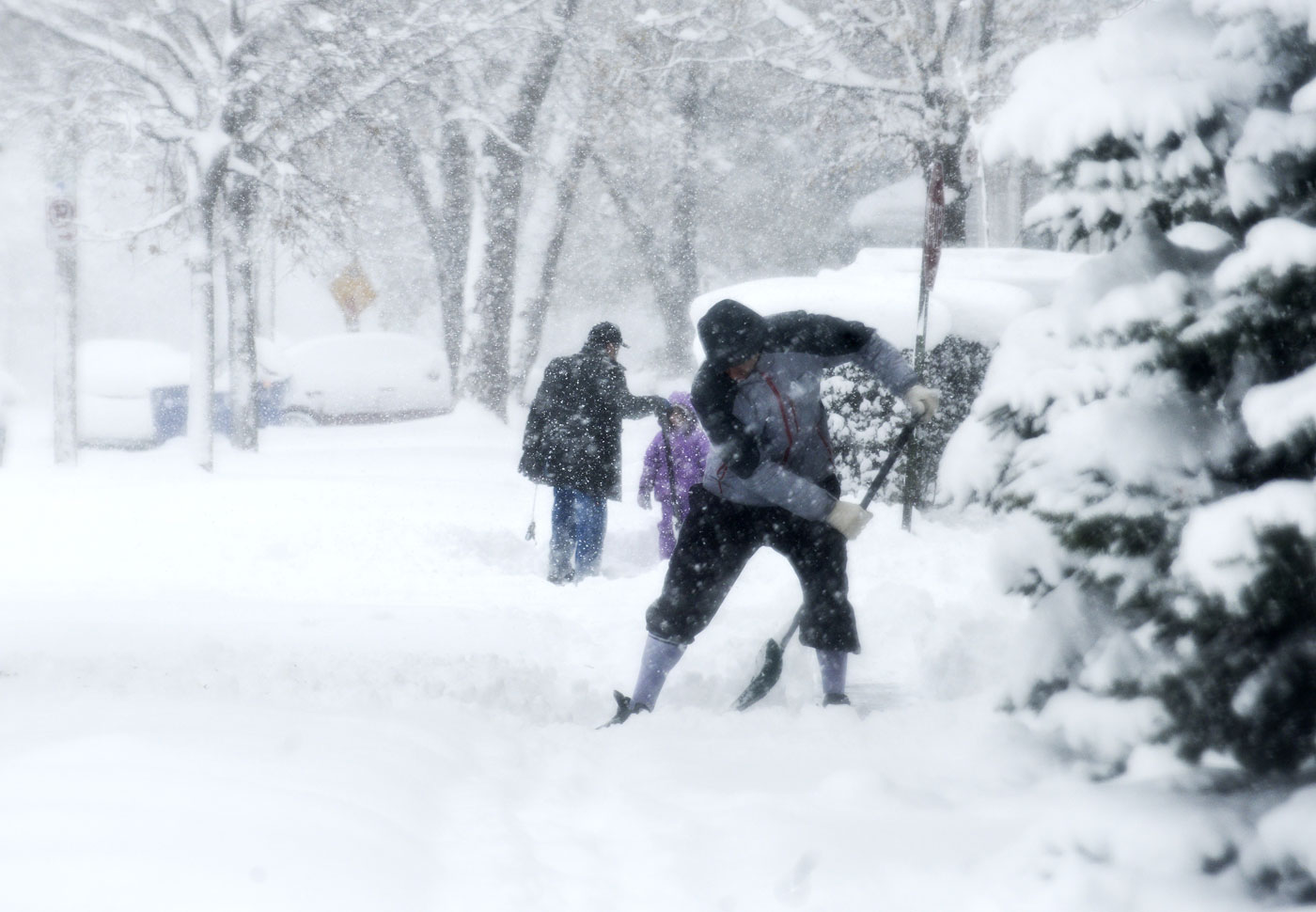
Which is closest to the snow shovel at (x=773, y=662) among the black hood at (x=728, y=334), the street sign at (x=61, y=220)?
the black hood at (x=728, y=334)

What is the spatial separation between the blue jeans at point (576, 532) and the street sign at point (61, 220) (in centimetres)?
743

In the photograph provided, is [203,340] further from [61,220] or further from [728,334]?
[728,334]

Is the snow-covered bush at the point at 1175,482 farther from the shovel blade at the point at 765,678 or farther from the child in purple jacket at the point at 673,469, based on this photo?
the child in purple jacket at the point at 673,469

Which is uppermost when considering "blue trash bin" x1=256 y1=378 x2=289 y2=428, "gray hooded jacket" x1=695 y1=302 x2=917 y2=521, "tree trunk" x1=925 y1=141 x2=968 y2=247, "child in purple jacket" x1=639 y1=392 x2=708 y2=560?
"tree trunk" x1=925 y1=141 x2=968 y2=247

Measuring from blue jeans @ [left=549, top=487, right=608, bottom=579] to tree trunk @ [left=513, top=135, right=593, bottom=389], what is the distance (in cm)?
1117

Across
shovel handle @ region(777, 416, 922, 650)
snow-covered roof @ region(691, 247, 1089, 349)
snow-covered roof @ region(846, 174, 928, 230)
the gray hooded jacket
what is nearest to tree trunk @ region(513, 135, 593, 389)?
snow-covered roof @ region(846, 174, 928, 230)

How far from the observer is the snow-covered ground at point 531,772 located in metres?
2.45

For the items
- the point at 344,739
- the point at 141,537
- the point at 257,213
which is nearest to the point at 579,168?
the point at 257,213

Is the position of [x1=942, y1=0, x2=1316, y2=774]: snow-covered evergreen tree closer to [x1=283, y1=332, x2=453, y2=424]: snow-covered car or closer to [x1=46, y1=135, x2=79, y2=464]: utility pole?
[x1=46, y1=135, x2=79, y2=464]: utility pole

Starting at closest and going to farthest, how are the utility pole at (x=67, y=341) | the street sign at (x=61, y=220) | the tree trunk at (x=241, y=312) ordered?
the street sign at (x=61, y=220)
the utility pole at (x=67, y=341)
the tree trunk at (x=241, y=312)

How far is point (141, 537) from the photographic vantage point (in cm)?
880

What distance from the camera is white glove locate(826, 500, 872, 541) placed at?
410 cm

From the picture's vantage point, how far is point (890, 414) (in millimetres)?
8875

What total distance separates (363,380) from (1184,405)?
66.4ft
